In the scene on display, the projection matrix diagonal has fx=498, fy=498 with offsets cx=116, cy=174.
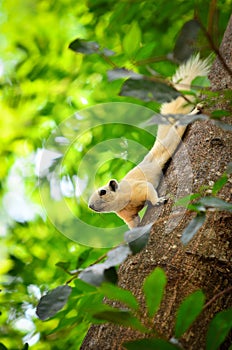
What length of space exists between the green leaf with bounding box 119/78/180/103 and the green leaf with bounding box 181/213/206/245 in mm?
198

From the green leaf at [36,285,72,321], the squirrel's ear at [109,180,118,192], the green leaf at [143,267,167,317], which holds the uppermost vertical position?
the green leaf at [143,267,167,317]

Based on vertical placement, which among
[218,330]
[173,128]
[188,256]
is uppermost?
[218,330]

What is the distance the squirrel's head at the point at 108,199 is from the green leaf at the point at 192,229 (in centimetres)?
139

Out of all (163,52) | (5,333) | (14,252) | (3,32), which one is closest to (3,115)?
(3,32)

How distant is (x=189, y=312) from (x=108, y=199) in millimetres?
1575

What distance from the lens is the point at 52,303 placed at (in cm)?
78

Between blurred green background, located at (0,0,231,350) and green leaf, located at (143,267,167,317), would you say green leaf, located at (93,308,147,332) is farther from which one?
blurred green background, located at (0,0,231,350)

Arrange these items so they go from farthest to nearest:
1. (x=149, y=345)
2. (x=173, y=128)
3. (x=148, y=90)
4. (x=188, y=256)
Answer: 1. (x=173, y=128)
2. (x=188, y=256)
3. (x=148, y=90)
4. (x=149, y=345)

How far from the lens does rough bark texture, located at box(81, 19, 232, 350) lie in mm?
976

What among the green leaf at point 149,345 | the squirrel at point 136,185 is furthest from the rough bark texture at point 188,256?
the squirrel at point 136,185

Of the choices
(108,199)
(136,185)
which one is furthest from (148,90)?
(108,199)

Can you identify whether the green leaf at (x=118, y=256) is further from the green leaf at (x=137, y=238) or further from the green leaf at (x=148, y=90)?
the green leaf at (x=148, y=90)

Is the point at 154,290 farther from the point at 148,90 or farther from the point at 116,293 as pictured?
the point at 148,90

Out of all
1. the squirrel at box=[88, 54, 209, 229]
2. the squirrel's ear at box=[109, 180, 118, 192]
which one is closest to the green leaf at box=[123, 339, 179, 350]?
the squirrel at box=[88, 54, 209, 229]
